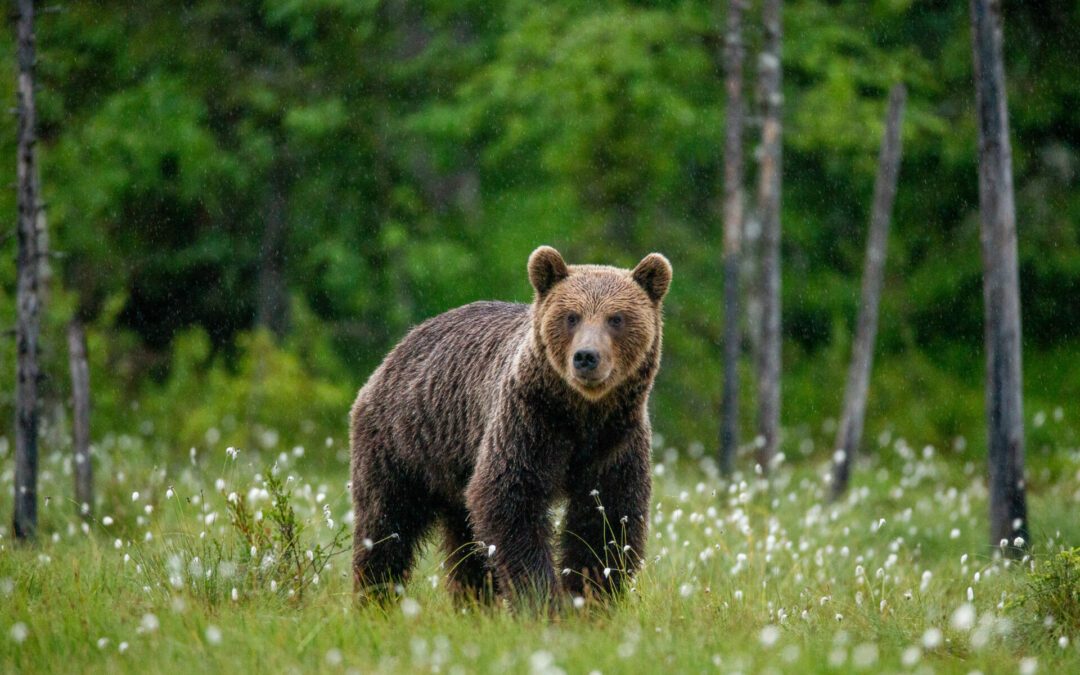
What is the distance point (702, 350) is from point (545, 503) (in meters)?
10.5

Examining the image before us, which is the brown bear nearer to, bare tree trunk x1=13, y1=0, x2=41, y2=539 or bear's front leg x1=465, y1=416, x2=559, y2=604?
bear's front leg x1=465, y1=416, x2=559, y2=604

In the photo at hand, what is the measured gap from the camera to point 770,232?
12.0m

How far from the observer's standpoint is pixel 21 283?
341 inches

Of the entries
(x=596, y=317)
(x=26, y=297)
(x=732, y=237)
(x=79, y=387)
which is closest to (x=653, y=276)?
(x=596, y=317)

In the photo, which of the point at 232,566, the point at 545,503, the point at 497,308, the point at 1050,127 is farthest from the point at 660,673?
the point at 1050,127

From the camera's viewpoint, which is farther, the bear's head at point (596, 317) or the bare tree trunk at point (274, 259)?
the bare tree trunk at point (274, 259)

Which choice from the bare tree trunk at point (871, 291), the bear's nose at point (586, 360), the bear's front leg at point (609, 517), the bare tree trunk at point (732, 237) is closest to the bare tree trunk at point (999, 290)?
the bare tree trunk at point (871, 291)

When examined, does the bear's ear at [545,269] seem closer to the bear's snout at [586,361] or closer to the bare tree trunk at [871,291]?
the bear's snout at [586,361]

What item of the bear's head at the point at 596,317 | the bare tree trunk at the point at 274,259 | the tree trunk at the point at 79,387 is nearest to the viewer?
the bear's head at the point at 596,317

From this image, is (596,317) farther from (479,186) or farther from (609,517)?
(479,186)

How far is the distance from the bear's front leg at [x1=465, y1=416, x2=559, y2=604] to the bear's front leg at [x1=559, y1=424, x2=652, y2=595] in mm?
187

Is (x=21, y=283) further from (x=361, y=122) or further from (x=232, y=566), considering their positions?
(x=361, y=122)

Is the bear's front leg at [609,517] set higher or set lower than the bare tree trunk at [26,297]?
lower

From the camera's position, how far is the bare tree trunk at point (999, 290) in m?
8.89
